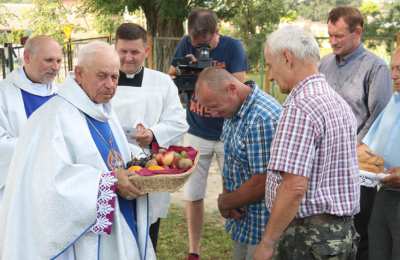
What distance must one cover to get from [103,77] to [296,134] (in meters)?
1.06

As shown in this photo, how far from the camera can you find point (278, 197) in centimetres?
251

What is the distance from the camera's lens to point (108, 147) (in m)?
3.08

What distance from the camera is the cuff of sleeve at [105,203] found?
2.83m

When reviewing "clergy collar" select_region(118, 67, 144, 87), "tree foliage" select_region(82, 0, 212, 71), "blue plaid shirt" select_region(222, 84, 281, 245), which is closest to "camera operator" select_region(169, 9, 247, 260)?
"clergy collar" select_region(118, 67, 144, 87)

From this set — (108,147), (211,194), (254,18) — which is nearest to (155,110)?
(108,147)

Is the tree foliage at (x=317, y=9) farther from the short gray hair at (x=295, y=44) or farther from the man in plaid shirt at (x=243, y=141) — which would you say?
the short gray hair at (x=295, y=44)

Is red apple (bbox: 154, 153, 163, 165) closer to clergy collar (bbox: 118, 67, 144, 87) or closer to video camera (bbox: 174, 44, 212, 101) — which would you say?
clergy collar (bbox: 118, 67, 144, 87)

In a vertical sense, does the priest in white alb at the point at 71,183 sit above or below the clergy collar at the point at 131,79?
below

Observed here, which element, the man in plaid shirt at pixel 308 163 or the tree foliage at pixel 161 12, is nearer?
the man in plaid shirt at pixel 308 163

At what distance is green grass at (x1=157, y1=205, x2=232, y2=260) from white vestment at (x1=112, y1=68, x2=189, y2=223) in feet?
4.30

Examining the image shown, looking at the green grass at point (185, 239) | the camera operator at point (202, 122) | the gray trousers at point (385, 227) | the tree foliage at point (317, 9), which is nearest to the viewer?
the gray trousers at point (385, 227)

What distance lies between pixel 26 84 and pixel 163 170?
1.78m

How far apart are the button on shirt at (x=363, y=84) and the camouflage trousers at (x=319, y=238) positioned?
139 cm

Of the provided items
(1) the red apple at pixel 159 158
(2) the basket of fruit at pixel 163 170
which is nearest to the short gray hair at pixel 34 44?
(2) the basket of fruit at pixel 163 170
